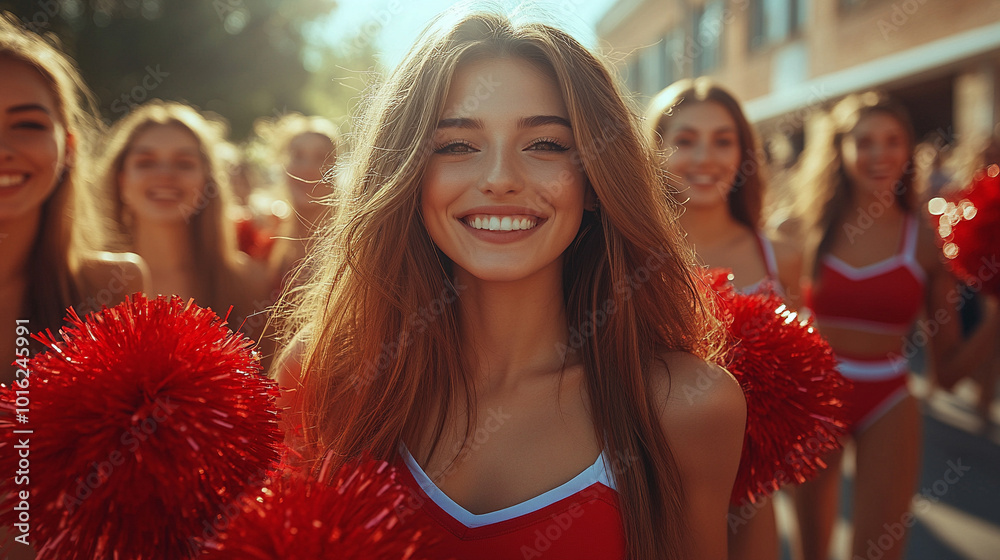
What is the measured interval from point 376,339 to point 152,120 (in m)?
2.98

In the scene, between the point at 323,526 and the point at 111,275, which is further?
the point at 111,275

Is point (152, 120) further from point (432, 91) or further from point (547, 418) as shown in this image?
point (547, 418)

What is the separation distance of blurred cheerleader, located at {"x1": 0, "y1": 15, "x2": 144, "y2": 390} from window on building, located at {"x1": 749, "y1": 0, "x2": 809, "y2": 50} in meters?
14.5

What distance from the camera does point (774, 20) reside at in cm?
1550

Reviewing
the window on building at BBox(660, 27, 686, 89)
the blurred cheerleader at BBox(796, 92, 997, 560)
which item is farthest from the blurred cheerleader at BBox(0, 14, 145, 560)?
the window on building at BBox(660, 27, 686, 89)

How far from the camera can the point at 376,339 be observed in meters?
1.81

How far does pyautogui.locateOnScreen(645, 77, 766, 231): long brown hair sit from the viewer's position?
3.37 m

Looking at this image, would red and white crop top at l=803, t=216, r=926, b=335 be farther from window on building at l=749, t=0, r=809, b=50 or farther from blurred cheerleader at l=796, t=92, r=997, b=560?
window on building at l=749, t=0, r=809, b=50

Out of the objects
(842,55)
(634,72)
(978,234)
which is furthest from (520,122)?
(634,72)

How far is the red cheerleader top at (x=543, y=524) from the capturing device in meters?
1.47

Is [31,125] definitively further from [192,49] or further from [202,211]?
[192,49]

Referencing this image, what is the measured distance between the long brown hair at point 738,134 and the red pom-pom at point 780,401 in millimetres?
1676

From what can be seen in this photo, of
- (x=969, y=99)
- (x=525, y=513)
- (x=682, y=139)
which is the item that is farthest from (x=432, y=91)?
(x=969, y=99)

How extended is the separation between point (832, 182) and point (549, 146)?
3.02 m
